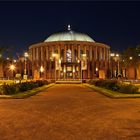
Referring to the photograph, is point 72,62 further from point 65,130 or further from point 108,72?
point 65,130

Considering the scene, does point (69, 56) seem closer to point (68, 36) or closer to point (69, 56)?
point (69, 56)

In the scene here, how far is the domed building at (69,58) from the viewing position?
98062mm

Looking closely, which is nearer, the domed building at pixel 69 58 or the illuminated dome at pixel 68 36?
the domed building at pixel 69 58

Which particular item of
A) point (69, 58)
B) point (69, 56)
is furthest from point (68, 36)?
point (69, 58)

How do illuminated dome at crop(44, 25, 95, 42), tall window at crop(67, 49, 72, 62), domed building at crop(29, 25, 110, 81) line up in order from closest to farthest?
domed building at crop(29, 25, 110, 81) → tall window at crop(67, 49, 72, 62) → illuminated dome at crop(44, 25, 95, 42)

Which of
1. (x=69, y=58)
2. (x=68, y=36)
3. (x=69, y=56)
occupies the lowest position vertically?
(x=69, y=58)

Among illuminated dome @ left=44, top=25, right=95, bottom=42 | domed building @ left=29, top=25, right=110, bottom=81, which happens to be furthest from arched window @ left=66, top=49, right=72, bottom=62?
illuminated dome @ left=44, top=25, right=95, bottom=42

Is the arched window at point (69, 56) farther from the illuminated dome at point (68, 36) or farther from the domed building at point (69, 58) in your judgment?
the illuminated dome at point (68, 36)

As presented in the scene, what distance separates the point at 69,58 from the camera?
10269 cm

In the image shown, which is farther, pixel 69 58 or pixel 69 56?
pixel 69 58

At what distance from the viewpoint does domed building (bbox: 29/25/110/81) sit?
9806 centimetres

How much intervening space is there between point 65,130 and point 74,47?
93.5m

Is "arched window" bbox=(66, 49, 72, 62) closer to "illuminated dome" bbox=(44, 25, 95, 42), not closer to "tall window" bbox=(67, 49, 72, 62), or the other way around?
"tall window" bbox=(67, 49, 72, 62)

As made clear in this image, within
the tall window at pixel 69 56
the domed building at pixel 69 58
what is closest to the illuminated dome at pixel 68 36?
the domed building at pixel 69 58
